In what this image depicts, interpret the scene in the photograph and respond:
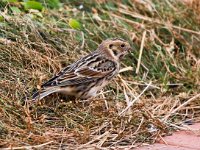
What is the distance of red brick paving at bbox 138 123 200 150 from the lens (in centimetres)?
525

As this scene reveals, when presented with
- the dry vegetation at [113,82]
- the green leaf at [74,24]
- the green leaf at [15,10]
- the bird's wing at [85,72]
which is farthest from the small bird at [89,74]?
the green leaf at [15,10]

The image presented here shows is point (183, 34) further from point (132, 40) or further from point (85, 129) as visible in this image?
point (85, 129)

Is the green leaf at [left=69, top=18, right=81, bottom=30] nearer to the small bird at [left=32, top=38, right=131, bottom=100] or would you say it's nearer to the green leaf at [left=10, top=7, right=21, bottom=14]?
the green leaf at [left=10, top=7, right=21, bottom=14]

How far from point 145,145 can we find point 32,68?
1443mm

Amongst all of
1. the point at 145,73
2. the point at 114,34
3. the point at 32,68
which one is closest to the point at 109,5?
the point at 114,34

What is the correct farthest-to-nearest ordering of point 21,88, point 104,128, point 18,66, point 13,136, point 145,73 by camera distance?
point 145,73
point 18,66
point 21,88
point 104,128
point 13,136

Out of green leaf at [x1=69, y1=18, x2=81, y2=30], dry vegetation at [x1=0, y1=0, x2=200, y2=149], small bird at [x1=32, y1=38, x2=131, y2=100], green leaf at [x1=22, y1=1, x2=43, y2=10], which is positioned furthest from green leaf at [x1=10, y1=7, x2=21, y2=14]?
small bird at [x1=32, y1=38, x2=131, y2=100]

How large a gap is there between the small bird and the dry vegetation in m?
0.10

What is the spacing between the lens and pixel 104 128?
18.0 ft

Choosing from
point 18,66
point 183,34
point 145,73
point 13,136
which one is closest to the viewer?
point 13,136

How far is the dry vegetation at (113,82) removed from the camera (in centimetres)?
534

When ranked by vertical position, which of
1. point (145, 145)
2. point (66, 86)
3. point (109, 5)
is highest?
point (109, 5)

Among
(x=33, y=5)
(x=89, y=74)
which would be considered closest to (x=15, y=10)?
(x=33, y=5)

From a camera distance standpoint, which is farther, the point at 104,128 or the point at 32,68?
the point at 32,68
